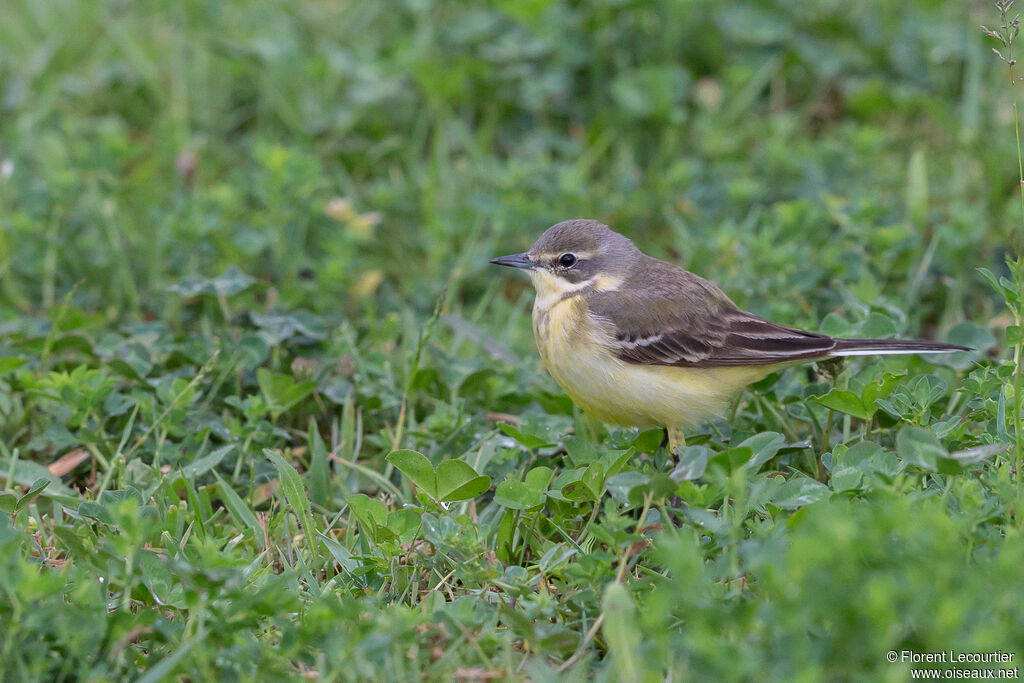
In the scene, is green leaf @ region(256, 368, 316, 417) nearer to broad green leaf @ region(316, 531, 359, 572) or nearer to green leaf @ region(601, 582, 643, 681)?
broad green leaf @ region(316, 531, 359, 572)

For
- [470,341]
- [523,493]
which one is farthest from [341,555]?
[470,341]

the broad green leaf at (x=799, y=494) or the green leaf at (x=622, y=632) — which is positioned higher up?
the green leaf at (x=622, y=632)

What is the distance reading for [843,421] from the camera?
530cm

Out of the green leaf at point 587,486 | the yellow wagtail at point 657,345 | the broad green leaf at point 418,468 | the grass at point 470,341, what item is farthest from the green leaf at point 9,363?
the green leaf at point 587,486

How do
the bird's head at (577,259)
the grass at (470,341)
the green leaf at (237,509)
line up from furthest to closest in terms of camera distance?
the bird's head at (577,259) → the green leaf at (237,509) → the grass at (470,341)

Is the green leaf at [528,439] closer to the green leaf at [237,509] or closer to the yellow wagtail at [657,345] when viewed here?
the yellow wagtail at [657,345]

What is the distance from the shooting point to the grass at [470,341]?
11.7 feet

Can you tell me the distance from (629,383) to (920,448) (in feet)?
4.75

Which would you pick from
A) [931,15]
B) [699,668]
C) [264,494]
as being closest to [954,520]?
[699,668]

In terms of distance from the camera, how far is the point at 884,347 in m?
4.98

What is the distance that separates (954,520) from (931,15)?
6.36 meters

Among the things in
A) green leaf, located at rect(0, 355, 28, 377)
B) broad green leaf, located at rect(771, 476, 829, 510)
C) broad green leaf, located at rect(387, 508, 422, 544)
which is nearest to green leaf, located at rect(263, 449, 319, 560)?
broad green leaf, located at rect(387, 508, 422, 544)

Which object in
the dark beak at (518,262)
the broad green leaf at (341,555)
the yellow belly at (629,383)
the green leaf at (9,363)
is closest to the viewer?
the broad green leaf at (341,555)

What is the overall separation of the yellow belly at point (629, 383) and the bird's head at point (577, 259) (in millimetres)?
404
